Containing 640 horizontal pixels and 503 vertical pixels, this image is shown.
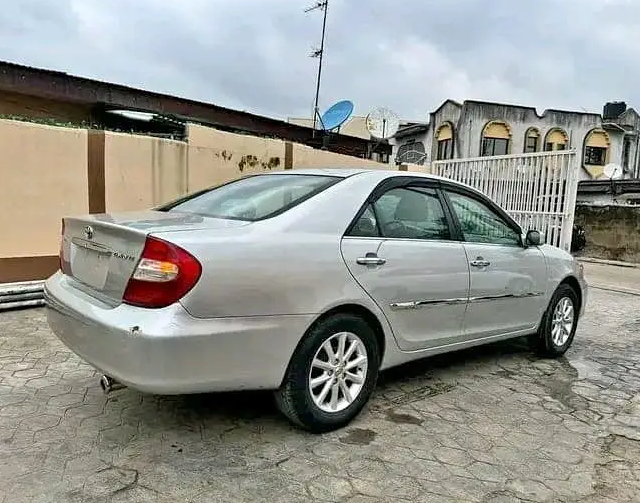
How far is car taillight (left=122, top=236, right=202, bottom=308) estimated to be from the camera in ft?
8.11

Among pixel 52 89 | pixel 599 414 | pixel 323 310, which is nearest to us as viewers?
pixel 323 310

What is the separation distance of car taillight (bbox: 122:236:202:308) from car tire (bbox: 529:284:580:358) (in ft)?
10.9

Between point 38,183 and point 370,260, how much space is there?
14.8ft

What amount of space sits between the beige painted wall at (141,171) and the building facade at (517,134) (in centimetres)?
1910

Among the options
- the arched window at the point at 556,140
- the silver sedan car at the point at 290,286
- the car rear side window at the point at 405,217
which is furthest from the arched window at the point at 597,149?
the car rear side window at the point at 405,217

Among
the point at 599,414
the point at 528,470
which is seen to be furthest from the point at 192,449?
the point at 599,414

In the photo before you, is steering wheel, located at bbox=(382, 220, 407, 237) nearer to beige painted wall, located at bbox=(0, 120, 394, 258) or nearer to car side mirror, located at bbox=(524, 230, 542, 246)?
car side mirror, located at bbox=(524, 230, 542, 246)

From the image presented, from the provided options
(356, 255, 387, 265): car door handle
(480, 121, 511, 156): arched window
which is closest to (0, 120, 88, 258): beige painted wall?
(356, 255, 387, 265): car door handle

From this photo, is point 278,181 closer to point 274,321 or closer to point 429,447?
point 274,321

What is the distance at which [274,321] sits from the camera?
2709 mm

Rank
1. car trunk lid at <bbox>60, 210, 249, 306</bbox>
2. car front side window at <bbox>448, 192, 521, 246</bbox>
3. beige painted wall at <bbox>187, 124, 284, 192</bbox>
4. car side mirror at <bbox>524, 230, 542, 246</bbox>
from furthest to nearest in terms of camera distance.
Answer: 1. beige painted wall at <bbox>187, 124, 284, 192</bbox>
2. car side mirror at <bbox>524, 230, 542, 246</bbox>
3. car front side window at <bbox>448, 192, 521, 246</bbox>
4. car trunk lid at <bbox>60, 210, 249, 306</bbox>

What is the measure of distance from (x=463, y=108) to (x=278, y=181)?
24.0 metres

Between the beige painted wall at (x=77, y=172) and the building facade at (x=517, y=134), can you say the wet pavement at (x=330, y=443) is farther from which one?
the building facade at (x=517, y=134)

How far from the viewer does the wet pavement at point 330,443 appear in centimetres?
252
